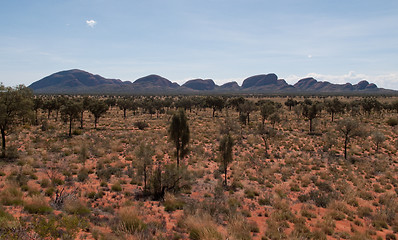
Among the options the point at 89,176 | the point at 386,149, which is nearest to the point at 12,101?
the point at 89,176

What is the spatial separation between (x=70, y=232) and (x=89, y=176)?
10.8 meters

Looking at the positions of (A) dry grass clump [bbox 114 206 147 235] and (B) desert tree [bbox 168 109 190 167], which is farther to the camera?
(B) desert tree [bbox 168 109 190 167]

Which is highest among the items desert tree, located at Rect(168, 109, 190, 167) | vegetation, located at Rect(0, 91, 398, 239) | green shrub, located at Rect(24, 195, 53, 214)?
desert tree, located at Rect(168, 109, 190, 167)

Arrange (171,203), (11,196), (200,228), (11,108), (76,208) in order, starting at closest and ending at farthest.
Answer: (200,228)
(76,208)
(11,196)
(171,203)
(11,108)

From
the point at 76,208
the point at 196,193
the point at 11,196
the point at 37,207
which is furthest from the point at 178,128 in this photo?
the point at 11,196

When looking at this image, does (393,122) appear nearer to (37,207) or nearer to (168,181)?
(168,181)

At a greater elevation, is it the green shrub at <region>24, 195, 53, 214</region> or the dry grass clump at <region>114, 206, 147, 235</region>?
the green shrub at <region>24, 195, 53, 214</region>

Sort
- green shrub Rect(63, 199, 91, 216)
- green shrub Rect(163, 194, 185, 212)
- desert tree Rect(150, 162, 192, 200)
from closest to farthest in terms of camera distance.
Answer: green shrub Rect(63, 199, 91, 216) → green shrub Rect(163, 194, 185, 212) → desert tree Rect(150, 162, 192, 200)

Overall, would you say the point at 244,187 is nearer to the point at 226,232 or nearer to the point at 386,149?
the point at 226,232

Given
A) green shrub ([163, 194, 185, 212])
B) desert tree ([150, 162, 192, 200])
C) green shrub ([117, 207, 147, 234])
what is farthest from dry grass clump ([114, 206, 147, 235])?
desert tree ([150, 162, 192, 200])

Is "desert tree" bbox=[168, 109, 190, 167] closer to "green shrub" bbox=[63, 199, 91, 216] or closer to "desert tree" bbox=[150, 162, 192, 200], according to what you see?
"desert tree" bbox=[150, 162, 192, 200]

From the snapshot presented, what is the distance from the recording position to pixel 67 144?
28328mm

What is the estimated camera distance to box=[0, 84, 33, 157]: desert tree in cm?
2130

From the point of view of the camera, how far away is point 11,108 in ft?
71.6
